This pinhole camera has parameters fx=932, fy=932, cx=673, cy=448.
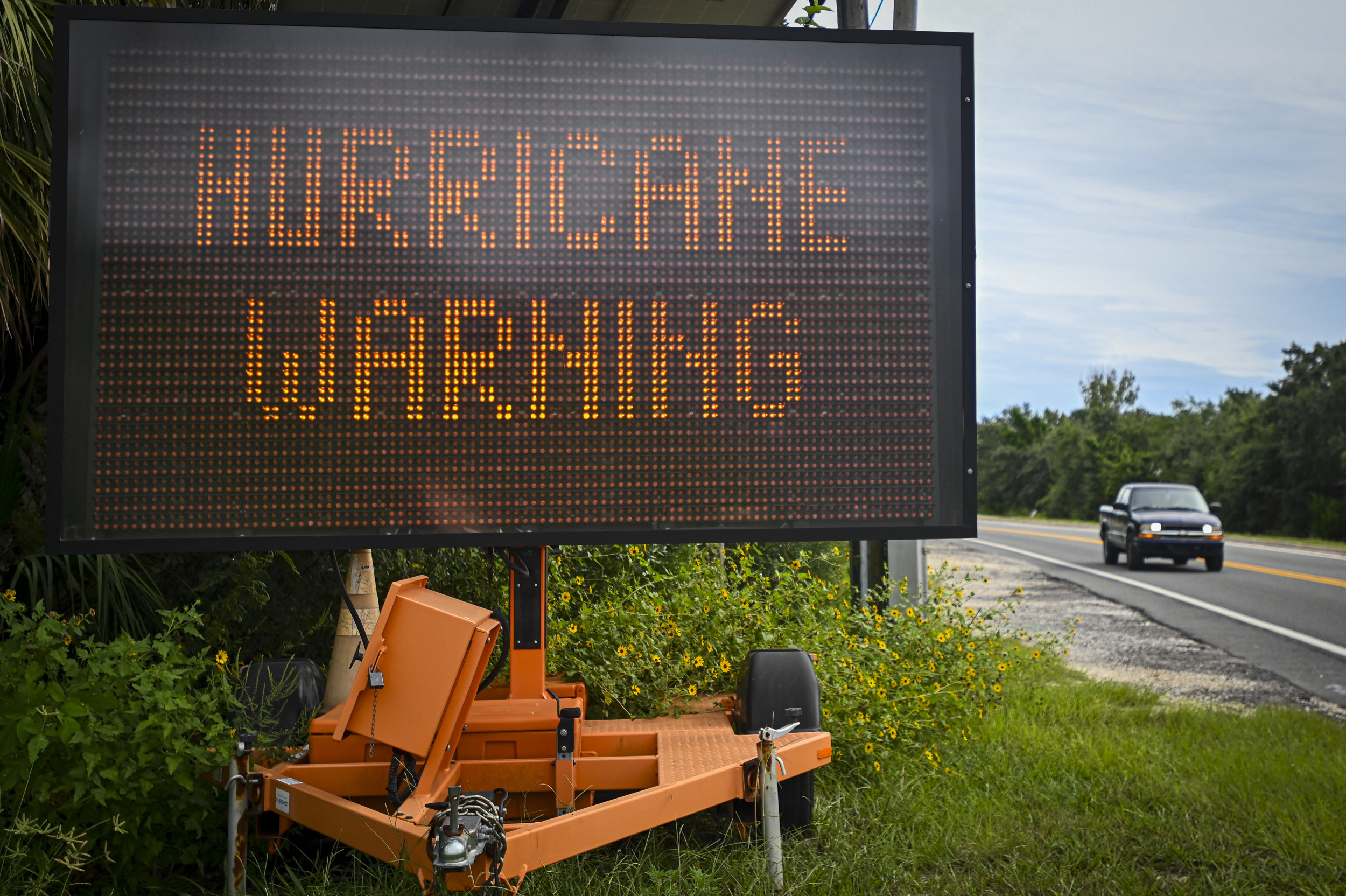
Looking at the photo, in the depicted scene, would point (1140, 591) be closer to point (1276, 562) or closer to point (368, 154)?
point (1276, 562)

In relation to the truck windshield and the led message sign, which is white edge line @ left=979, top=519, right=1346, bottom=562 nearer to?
the truck windshield

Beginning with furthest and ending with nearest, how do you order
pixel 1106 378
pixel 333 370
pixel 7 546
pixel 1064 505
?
1. pixel 1106 378
2. pixel 1064 505
3. pixel 7 546
4. pixel 333 370

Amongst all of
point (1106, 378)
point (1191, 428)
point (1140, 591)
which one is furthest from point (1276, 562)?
point (1106, 378)

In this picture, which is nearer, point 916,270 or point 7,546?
point 916,270

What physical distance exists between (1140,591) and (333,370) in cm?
1478

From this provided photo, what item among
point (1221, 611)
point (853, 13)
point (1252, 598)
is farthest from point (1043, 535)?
point (853, 13)

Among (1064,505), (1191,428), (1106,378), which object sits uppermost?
(1106,378)

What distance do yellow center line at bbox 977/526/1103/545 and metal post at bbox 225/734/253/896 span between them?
2525 centimetres

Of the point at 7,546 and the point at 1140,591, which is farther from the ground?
the point at 7,546

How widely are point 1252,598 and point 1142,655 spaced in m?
5.61

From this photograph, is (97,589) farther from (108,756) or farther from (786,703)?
(786,703)

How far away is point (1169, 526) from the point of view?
17047 millimetres

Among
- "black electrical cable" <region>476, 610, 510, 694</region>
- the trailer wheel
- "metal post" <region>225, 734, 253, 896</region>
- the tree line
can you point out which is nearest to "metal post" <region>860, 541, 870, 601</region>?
the trailer wheel

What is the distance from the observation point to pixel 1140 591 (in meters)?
14.6
